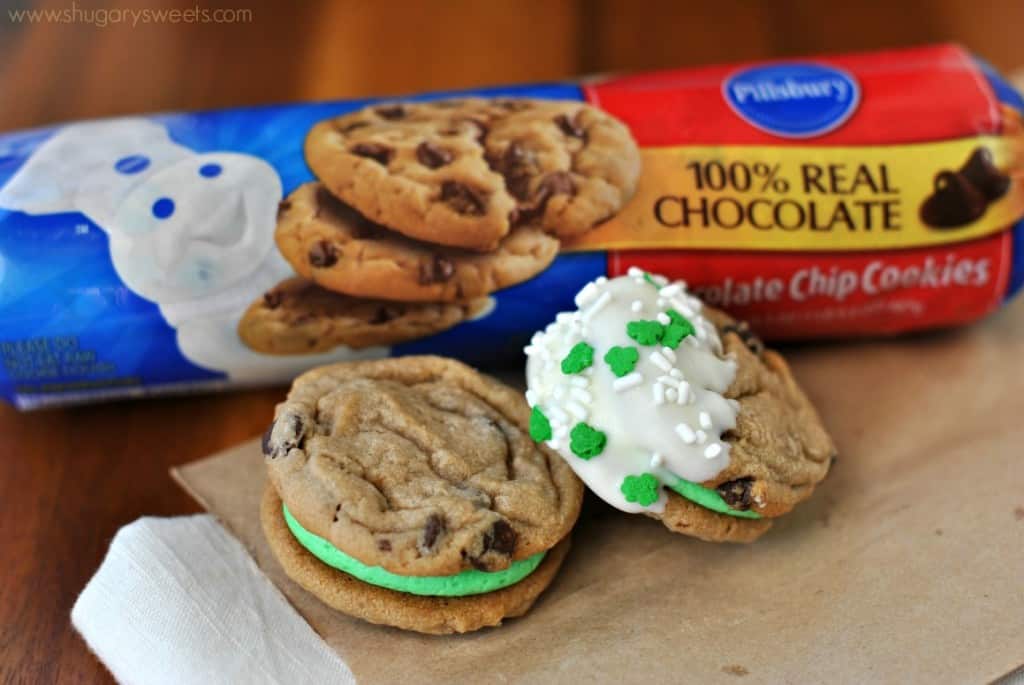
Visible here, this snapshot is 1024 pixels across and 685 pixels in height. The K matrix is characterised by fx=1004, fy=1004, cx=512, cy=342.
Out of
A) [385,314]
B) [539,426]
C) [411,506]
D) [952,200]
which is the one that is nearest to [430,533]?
[411,506]

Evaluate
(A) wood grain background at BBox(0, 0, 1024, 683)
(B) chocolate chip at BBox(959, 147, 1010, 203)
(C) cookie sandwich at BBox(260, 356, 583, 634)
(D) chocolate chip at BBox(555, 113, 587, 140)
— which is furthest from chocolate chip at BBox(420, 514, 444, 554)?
(A) wood grain background at BBox(0, 0, 1024, 683)

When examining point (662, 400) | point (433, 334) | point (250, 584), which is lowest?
point (250, 584)

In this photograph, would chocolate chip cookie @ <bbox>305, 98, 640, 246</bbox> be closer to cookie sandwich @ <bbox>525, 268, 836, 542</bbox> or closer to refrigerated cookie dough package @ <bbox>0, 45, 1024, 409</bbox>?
refrigerated cookie dough package @ <bbox>0, 45, 1024, 409</bbox>

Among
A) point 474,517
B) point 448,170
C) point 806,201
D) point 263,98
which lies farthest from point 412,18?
point 474,517

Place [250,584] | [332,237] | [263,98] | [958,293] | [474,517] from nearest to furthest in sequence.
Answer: [474,517] → [250,584] → [332,237] → [958,293] → [263,98]

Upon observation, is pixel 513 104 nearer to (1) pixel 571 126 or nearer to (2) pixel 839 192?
(1) pixel 571 126

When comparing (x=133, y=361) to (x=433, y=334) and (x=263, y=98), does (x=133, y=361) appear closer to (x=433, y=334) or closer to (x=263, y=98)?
(x=433, y=334)
